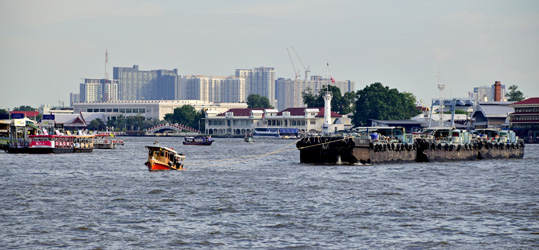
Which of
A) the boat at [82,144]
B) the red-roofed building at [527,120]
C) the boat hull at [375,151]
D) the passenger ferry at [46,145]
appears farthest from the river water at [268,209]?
the red-roofed building at [527,120]

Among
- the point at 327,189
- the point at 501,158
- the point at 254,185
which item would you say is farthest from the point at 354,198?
the point at 501,158

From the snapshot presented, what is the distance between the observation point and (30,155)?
101 m

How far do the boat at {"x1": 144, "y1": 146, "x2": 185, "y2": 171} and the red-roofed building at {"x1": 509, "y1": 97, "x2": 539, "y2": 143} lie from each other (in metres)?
127

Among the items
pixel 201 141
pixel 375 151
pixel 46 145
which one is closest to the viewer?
pixel 375 151

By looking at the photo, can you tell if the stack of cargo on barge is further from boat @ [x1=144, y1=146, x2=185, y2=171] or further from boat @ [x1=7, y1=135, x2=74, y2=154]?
boat @ [x1=7, y1=135, x2=74, y2=154]

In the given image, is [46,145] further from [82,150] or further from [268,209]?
[268,209]

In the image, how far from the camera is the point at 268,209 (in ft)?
139

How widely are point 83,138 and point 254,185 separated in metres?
64.2

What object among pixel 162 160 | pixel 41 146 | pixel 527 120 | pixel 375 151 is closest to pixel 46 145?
pixel 41 146

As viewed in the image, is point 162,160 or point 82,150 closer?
point 162,160

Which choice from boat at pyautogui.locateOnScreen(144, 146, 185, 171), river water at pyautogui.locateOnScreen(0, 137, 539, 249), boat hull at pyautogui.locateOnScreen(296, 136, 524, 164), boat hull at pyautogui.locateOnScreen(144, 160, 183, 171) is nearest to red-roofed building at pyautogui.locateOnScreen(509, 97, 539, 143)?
boat hull at pyautogui.locateOnScreen(296, 136, 524, 164)

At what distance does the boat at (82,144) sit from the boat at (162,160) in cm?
4431

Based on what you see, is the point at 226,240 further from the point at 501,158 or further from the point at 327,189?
the point at 501,158

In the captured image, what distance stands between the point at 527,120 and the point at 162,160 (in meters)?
131
